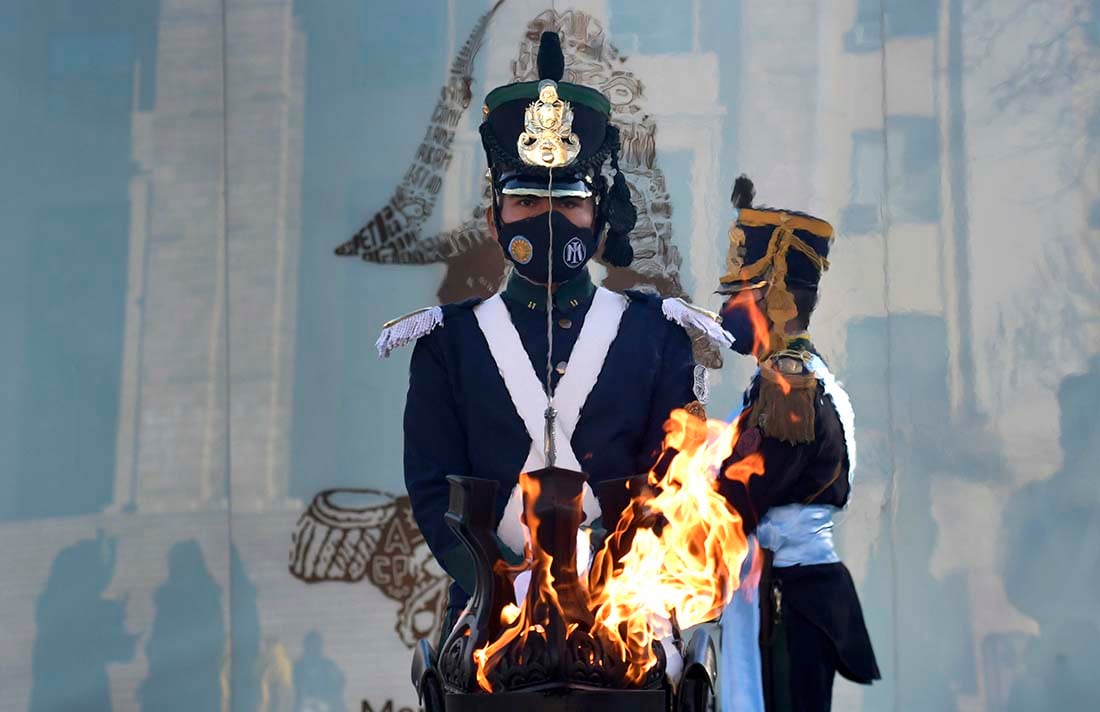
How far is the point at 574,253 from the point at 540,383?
305 mm

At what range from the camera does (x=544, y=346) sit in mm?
3432

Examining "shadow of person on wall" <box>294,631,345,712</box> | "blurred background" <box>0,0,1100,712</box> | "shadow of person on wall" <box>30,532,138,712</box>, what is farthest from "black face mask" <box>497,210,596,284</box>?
"shadow of person on wall" <box>30,532,138,712</box>

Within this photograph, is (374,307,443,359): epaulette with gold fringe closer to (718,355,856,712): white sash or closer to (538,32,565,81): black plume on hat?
(538,32,565,81): black plume on hat

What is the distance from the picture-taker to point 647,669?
2.70m

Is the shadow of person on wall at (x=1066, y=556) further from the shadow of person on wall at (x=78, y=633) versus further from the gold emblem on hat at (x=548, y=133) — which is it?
the shadow of person on wall at (x=78, y=633)

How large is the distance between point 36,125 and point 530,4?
182 centimetres

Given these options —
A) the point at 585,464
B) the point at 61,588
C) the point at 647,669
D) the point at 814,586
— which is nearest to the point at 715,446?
the point at 814,586

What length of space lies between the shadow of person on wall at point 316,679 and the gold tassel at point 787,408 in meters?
2.16

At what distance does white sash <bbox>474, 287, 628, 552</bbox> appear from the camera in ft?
10.8

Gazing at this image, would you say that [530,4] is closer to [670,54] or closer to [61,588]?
[670,54]

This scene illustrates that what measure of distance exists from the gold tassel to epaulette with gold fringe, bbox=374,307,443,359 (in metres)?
1.03

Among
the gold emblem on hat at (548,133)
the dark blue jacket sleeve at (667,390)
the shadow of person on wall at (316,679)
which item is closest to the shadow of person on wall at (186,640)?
the shadow of person on wall at (316,679)

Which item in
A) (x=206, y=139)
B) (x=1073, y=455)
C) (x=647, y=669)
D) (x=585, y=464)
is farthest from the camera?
(x=206, y=139)

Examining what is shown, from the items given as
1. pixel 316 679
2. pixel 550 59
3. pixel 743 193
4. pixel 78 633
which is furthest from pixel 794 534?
pixel 78 633
